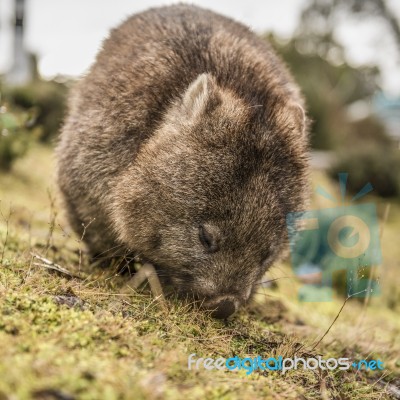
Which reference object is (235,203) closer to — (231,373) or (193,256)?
(193,256)

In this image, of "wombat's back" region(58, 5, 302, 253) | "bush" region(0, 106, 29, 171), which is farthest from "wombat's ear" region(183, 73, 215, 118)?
"bush" region(0, 106, 29, 171)

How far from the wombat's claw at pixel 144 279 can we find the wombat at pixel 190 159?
72mm

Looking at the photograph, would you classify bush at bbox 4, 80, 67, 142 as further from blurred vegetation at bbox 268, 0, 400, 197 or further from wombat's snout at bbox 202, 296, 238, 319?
wombat's snout at bbox 202, 296, 238, 319

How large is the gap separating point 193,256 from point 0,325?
1323mm

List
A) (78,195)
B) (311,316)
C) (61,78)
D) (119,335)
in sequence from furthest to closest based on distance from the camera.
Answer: (61,78)
(311,316)
(78,195)
(119,335)

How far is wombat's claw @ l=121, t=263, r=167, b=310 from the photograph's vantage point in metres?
3.61

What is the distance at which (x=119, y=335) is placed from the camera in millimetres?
2777

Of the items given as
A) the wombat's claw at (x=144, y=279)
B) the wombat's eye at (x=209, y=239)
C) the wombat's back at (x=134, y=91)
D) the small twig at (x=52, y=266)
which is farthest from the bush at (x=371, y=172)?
the small twig at (x=52, y=266)

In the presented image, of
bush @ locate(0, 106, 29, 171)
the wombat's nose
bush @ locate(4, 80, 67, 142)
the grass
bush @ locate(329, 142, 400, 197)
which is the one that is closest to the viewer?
the grass

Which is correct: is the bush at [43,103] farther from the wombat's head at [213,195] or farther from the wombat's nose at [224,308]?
the wombat's nose at [224,308]

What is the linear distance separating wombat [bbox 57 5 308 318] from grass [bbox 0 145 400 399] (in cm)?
32

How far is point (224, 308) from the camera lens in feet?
11.3

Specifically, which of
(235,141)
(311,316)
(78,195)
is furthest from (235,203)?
(311,316)

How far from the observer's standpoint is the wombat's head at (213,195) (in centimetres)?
348
